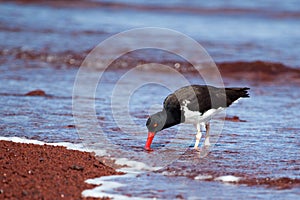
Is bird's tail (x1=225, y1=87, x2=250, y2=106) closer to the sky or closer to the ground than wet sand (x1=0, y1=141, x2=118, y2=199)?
closer to the sky

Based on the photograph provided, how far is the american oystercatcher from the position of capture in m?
7.16

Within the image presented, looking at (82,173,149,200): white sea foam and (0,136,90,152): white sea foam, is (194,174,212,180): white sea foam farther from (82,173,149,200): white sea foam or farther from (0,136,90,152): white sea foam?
(0,136,90,152): white sea foam

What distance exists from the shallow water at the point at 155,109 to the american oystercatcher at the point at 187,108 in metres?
0.31

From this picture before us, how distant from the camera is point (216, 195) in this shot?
5566mm

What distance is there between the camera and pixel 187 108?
7.16 metres

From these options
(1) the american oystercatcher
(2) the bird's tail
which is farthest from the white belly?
(2) the bird's tail

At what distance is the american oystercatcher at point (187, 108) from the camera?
7.16 meters

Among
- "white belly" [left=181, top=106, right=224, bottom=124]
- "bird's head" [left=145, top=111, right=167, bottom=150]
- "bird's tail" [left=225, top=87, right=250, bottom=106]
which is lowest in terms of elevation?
"bird's head" [left=145, top=111, right=167, bottom=150]

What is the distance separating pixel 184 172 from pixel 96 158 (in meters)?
1.02

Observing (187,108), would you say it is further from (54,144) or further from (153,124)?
(54,144)

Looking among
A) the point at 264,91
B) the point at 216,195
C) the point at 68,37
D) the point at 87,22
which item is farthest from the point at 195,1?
the point at 216,195

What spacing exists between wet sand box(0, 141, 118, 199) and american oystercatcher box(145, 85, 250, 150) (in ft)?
2.97

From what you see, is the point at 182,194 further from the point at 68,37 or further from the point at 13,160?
the point at 68,37

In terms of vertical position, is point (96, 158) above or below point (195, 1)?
below
